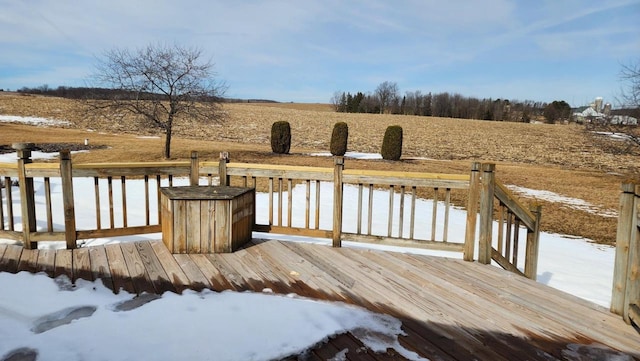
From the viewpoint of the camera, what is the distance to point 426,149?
84.1ft

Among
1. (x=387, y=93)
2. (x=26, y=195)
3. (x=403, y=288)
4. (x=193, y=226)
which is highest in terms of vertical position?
(x=387, y=93)

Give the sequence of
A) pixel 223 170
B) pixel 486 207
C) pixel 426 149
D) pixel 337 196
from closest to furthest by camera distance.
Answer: pixel 486 207, pixel 337 196, pixel 223 170, pixel 426 149

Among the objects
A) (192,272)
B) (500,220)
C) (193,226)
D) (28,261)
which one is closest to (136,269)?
(192,272)

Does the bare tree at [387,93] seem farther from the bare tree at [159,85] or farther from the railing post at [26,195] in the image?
the railing post at [26,195]

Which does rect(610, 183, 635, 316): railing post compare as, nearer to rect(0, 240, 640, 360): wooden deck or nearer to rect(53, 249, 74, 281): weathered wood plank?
rect(0, 240, 640, 360): wooden deck

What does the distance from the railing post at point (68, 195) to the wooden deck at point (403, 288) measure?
0.18 meters

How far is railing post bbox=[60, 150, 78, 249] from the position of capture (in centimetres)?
428

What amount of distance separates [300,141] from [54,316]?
2586 centimetres

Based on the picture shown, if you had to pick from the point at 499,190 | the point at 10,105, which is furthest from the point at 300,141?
the point at 10,105

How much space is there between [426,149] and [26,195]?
23.6 metres

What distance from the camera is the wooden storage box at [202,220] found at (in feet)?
13.8

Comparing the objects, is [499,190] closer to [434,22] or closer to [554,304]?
[554,304]

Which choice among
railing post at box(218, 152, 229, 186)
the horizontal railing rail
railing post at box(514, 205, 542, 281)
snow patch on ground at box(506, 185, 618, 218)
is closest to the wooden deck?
the horizontal railing rail

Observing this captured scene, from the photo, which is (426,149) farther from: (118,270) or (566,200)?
(118,270)
